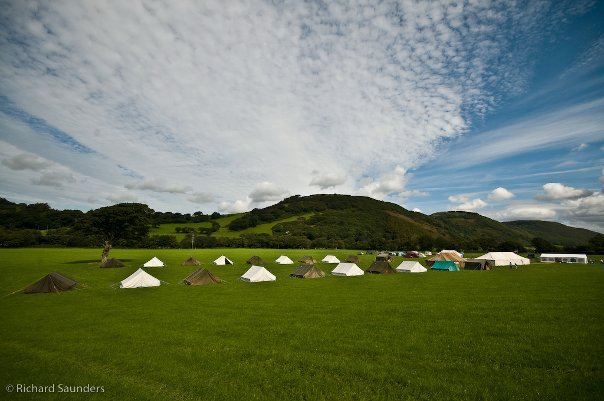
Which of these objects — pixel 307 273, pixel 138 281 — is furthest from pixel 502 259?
pixel 138 281

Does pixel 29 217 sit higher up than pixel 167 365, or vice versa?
pixel 29 217

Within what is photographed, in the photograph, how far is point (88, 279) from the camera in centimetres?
3750

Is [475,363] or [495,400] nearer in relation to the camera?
[495,400]

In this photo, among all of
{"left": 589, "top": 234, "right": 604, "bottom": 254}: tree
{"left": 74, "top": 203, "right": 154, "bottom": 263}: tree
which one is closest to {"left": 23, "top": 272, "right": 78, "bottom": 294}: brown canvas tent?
{"left": 74, "top": 203, "right": 154, "bottom": 263}: tree

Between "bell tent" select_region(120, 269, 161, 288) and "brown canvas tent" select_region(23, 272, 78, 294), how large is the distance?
15.2ft

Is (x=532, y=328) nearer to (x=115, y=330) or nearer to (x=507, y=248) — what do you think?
(x=115, y=330)

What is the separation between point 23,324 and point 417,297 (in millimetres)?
26570

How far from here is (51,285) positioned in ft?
93.9

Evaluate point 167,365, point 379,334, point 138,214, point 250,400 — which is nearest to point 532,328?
point 379,334

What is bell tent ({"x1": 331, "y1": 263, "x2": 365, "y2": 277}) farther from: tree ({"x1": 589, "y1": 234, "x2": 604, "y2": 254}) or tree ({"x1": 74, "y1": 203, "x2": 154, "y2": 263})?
tree ({"x1": 589, "y1": 234, "x2": 604, "y2": 254})

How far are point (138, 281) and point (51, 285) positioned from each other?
726cm

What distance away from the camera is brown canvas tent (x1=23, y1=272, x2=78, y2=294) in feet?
91.9

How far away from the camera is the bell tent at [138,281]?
105ft

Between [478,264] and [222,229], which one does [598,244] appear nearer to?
[478,264]
